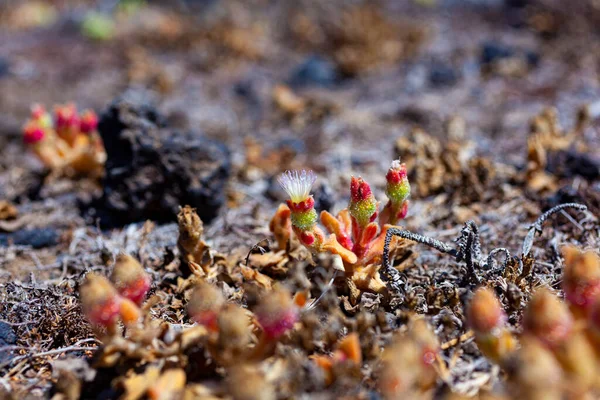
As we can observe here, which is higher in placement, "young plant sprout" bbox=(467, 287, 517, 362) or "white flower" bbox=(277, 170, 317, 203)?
"white flower" bbox=(277, 170, 317, 203)

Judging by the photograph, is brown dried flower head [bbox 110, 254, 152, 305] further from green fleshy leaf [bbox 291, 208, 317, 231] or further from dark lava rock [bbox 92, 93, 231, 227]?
dark lava rock [bbox 92, 93, 231, 227]

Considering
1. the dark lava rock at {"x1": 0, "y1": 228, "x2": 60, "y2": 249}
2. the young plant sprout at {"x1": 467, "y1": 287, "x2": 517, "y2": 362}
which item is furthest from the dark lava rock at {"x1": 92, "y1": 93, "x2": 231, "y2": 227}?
the young plant sprout at {"x1": 467, "y1": 287, "x2": 517, "y2": 362}

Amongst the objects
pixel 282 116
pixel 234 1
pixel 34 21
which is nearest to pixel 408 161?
pixel 282 116

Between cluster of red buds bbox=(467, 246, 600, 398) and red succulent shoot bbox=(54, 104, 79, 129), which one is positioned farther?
red succulent shoot bbox=(54, 104, 79, 129)

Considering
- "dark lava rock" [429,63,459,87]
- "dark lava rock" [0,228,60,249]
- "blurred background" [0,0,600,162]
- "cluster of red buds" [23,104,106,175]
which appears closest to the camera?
"dark lava rock" [0,228,60,249]

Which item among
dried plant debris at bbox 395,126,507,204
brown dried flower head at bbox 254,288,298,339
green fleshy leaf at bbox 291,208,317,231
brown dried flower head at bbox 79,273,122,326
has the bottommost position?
brown dried flower head at bbox 79,273,122,326
